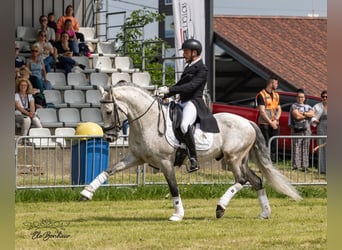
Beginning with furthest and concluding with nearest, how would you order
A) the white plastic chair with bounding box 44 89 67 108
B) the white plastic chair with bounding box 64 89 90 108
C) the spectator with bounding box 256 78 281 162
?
the white plastic chair with bounding box 64 89 90 108 < the white plastic chair with bounding box 44 89 67 108 < the spectator with bounding box 256 78 281 162

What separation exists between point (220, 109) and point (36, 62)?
17.3 feet

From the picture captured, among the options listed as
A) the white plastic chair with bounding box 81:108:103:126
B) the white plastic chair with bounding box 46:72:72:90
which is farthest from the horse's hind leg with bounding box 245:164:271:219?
the white plastic chair with bounding box 46:72:72:90

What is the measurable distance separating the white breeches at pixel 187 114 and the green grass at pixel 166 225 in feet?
3.70

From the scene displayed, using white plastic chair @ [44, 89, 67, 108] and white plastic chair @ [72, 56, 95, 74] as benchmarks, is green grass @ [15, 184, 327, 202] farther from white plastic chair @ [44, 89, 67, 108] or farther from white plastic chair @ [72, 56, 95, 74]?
white plastic chair @ [72, 56, 95, 74]

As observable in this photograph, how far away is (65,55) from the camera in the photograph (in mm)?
19688

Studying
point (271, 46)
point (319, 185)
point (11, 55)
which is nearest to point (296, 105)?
point (319, 185)

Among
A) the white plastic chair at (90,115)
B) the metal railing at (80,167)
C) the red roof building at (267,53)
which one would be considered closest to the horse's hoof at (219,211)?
the metal railing at (80,167)

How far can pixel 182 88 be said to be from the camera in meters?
9.58

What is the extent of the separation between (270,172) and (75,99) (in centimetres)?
914

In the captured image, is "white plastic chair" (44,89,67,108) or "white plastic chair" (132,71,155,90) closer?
"white plastic chair" (44,89,67,108)

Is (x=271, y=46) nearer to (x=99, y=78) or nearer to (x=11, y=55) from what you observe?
(x=99, y=78)

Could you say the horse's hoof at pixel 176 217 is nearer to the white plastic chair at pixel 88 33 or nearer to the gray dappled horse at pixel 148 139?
the gray dappled horse at pixel 148 139

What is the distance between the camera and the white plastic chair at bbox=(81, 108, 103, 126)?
60.2ft

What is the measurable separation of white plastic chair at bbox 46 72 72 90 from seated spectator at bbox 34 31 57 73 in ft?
0.52
